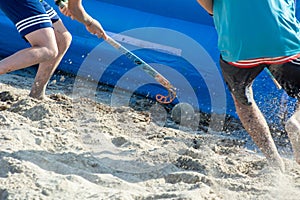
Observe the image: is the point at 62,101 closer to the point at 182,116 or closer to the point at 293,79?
the point at 182,116

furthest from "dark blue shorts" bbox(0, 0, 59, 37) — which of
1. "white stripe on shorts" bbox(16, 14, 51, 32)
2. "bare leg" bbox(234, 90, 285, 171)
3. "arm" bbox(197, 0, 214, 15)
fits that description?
"bare leg" bbox(234, 90, 285, 171)

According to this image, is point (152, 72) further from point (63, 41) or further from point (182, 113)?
point (63, 41)

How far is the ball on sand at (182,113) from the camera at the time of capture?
440cm

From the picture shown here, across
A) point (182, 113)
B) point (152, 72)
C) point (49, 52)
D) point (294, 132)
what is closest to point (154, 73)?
point (152, 72)

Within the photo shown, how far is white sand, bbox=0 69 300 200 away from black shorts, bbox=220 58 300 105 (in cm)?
39

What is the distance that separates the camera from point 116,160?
325cm

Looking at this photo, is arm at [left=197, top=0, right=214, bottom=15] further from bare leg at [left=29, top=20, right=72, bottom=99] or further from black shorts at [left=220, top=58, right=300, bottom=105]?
bare leg at [left=29, top=20, right=72, bottom=99]

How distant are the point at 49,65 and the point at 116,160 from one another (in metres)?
1.29

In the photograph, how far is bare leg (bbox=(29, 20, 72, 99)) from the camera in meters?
4.22

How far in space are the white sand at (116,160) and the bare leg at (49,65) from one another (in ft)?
0.32

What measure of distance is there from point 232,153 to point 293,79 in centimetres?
72

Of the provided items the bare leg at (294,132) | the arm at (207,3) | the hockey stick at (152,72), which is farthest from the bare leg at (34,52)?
the bare leg at (294,132)

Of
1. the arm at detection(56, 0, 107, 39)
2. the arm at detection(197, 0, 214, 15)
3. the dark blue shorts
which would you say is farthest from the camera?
the arm at detection(56, 0, 107, 39)

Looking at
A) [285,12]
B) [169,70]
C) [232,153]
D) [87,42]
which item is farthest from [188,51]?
[285,12]
